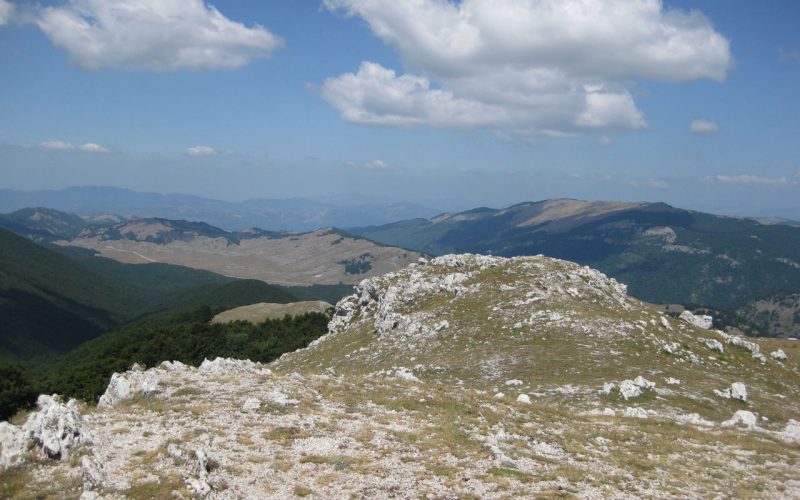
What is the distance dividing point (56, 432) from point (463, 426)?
1786 cm

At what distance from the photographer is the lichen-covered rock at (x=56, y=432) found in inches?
712

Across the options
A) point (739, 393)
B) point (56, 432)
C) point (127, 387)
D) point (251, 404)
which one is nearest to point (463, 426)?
point (251, 404)

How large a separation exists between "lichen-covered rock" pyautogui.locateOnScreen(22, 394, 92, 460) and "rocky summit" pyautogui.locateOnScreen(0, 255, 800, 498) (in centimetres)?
6

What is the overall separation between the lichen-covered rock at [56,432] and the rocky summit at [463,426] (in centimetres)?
6

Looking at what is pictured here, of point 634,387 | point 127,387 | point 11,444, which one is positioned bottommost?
point 634,387

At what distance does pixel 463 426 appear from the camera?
24.2 meters

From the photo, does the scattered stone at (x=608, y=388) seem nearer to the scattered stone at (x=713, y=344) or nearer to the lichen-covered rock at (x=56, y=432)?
the scattered stone at (x=713, y=344)

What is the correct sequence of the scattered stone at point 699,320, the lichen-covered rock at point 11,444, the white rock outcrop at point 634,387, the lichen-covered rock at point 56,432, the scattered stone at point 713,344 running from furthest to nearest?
the scattered stone at point 699,320 → the scattered stone at point 713,344 → the white rock outcrop at point 634,387 → the lichen-covered rock at point 56,432 → the lichen-covered rock at point 11,444

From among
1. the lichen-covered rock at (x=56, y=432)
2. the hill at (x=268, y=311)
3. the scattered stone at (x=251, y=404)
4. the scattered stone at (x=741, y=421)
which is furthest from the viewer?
the hill at (x=268, y=311)

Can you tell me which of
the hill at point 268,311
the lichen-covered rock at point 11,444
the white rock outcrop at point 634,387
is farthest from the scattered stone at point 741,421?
the hill at point 268,311

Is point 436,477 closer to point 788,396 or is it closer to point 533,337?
point 533,337

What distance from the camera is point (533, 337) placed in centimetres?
4738

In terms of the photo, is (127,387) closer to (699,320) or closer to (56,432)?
(56,432)

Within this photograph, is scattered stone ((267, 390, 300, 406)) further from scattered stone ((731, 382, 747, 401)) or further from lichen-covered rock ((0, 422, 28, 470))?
scattered stone ((731, 382, 747, 401))
